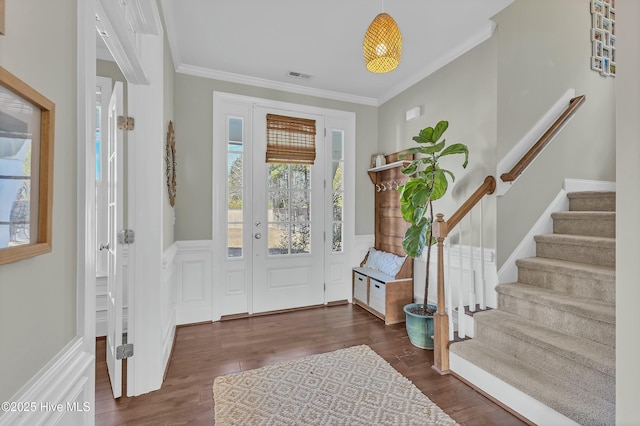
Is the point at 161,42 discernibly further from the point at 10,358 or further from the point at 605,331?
the point at 605,331

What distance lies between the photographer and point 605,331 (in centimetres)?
169

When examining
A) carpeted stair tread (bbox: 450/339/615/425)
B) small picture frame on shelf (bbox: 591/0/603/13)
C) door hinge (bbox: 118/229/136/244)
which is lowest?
carpeted stair tread (bbox: 450/339/615/425)

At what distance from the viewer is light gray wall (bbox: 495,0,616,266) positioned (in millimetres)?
2432

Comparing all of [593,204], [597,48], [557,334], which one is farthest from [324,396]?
[597,48]

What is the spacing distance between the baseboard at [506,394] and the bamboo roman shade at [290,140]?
2542mm

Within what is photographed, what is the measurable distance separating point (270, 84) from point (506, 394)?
11.6 feet

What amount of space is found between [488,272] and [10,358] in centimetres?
278

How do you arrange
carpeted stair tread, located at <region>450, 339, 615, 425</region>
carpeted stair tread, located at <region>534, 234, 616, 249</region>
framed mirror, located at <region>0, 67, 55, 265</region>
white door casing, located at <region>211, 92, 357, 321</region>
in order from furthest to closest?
white door casing, located at <region>211, 92, 357, 321</region>, carpeted stair tread, located at <region>534, 234, 616, 249</region>, carpeted stair tread, located at <region>450, 339, 615, 425</region>, framed mirror, located at <region>0, 67, 55, 265</region>

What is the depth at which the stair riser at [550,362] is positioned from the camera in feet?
5.01

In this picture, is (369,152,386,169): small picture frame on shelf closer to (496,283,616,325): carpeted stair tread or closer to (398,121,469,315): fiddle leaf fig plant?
(398,121,469,315): fiddle leaf fig plant

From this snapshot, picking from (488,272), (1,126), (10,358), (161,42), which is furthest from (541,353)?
(161,42)

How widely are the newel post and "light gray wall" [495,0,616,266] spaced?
63 cm

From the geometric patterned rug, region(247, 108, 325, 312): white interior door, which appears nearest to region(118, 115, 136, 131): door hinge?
region(247, 108, 325, 312): white interior door

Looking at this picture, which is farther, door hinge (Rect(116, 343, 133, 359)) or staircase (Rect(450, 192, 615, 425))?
door hinge (Rect(116, 343, 133, 359))
